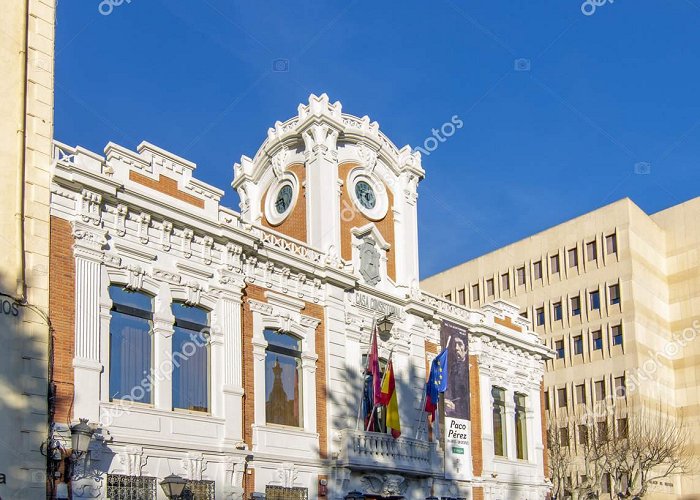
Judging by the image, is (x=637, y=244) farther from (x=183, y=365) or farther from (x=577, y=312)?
(x=183, y=365)

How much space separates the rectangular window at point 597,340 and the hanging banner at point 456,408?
31.6m

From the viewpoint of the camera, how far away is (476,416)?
32125mm

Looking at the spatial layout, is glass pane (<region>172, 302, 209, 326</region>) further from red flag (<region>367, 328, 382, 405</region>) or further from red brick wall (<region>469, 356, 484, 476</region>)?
red brick wall (<region>469, 356, 484, 476</region>)

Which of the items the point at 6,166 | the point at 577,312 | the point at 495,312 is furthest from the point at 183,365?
the point at 577,312

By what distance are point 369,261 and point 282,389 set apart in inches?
238

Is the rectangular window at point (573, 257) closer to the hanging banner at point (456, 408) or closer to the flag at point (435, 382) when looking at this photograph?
the hanging banner at point (456, 408)

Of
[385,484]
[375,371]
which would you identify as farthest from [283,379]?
[385,484]

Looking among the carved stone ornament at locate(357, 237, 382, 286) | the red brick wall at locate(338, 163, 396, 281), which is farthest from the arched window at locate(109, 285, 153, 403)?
the carved stone ornament at locate(357, 237, 382, 286)

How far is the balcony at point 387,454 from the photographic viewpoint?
25984 mm

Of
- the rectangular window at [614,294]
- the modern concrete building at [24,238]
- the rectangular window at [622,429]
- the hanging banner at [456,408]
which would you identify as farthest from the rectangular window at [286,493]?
the rectangular window at [614,294]

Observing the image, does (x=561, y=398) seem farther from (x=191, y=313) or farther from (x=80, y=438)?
(x=80, y=438)

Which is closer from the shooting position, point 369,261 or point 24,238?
point 24,238

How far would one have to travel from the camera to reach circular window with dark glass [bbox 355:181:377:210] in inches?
1196

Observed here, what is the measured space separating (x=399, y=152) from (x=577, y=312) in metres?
34.4
